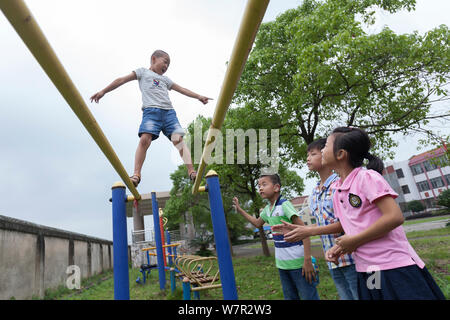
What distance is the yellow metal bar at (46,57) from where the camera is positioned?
0.94 meters

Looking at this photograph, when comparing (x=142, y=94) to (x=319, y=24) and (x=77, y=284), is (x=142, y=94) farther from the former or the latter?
(x=77, y=284)

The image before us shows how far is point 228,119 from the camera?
32.4ft

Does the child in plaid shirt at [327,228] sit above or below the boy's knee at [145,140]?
below

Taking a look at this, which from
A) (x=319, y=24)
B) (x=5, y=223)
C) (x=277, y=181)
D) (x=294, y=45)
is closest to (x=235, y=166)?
(x=294, y=45)

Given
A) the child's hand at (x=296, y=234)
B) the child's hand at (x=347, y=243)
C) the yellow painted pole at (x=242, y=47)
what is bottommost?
the child's hand at (x=347, y=243)

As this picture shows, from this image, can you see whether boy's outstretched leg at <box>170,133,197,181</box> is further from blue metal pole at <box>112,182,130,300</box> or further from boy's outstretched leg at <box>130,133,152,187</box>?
blue metal pole at <box>112,182,130,300</box>

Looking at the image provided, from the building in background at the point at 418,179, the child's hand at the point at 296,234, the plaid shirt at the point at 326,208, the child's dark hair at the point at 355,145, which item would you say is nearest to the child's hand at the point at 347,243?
the child's hand at the point at 296,234

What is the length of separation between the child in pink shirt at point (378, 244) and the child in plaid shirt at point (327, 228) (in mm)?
225

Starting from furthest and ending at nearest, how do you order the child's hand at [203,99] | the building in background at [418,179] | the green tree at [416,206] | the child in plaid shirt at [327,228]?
the building in background at [418,179], the green tree at [416,206], the child's hand at [203,99], the child in plaid shirt at [327,228]

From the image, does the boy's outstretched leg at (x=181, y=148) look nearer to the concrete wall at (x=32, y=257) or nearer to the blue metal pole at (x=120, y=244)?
the blue metal pole at (x=120, y=244)

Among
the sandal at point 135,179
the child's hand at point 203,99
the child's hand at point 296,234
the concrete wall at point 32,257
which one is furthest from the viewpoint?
the concrete wall at point 32,257

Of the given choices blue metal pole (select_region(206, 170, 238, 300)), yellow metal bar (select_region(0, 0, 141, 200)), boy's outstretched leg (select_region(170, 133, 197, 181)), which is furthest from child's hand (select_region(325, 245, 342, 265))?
boy's outstretched leg (select_region(170, 133, 197, 181))

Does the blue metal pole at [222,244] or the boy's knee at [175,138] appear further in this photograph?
the boy's knee at [175,138]
